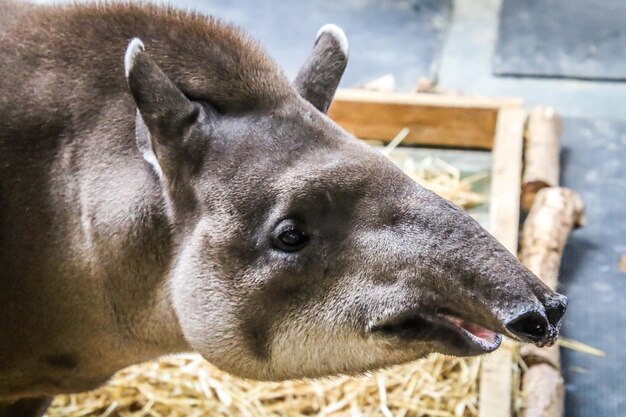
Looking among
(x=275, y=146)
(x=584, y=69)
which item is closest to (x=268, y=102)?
(x=275, y=146)

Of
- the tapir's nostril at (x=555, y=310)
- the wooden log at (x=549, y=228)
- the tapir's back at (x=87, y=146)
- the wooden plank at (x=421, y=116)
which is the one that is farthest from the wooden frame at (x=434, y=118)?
the tapir's nostril at (x=555, y=310)

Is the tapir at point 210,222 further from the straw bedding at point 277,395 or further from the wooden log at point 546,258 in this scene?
the wooden log at point 546,258

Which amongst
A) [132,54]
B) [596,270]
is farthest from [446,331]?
[596,270]

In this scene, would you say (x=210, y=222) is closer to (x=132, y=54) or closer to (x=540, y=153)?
(x=132, y=54)

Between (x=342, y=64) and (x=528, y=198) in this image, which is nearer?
(x=342, y=64)

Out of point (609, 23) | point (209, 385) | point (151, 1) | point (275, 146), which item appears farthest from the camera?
point (609, 23)

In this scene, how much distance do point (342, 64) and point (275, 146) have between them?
1.56 feet

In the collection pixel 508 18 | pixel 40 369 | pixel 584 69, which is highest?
pixel 508 18

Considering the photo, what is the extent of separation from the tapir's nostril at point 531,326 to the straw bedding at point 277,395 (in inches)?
71.0

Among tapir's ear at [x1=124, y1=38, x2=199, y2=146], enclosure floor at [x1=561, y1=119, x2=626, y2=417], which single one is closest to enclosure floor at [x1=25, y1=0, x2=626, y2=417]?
enclosure floor at [x1=561, y1=119, x2=626, y2=417]

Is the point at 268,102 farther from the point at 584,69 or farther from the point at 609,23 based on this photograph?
the point at 609,23

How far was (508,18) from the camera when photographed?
828 cm

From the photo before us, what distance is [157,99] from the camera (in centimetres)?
260

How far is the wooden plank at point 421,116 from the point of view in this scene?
6066mm
